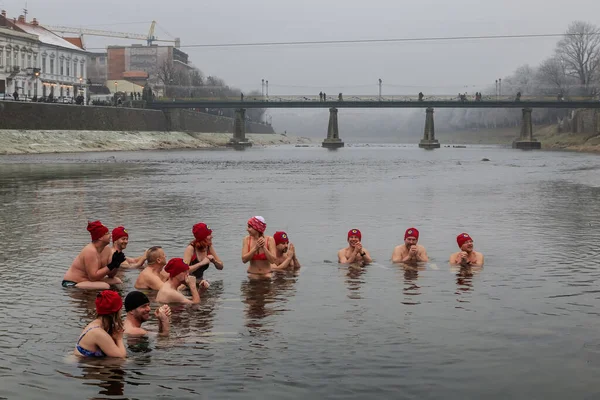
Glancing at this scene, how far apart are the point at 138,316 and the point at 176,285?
212 cm

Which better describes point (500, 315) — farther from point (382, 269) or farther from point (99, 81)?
point (99, 81)

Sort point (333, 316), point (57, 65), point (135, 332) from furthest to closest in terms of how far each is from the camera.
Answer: point (57, 65) < point (333, 316) < point (135, 332)

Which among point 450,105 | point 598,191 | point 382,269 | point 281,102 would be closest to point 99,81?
point 281,102

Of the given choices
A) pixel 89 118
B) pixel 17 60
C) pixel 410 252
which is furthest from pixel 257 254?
pixel 17 60

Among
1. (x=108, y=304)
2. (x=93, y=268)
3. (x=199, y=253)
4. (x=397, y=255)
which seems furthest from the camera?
(x=397, y=255)

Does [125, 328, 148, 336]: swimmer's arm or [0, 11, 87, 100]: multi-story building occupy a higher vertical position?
[0, 11, 87, 100]: multi-story building

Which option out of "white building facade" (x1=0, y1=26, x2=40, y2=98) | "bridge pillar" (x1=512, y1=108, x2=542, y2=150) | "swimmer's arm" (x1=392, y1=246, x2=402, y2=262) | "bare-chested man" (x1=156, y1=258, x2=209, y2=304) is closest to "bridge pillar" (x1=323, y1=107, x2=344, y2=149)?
"bridge pillar" (x1=512, y1=108, x2=542, y2=150)

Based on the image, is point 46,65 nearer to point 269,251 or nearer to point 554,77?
point 554,77

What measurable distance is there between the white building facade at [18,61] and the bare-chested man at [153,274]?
95.6 metres

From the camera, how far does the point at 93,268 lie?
1362 cm

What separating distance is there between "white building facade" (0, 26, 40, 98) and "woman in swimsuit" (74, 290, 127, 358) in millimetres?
99458

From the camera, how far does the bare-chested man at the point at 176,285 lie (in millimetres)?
12414

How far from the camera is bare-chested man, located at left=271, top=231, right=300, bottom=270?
50.1ft

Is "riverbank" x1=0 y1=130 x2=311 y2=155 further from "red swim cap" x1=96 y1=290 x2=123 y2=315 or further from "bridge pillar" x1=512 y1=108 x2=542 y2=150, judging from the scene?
"red swim cap" x1=96 y1=290 x2=123 y2=315
